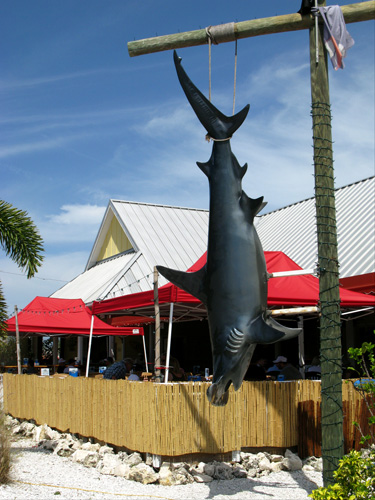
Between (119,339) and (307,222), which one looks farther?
(119,339)

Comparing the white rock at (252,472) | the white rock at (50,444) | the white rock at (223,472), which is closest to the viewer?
the white rock at (223,472)

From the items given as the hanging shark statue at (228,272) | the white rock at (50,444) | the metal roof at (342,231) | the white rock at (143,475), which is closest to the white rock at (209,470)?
the white rock at (143,475)

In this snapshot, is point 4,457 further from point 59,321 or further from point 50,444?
point 59,321

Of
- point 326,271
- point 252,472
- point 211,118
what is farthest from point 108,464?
point 211,118

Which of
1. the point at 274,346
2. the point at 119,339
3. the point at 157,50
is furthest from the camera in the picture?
the point at 119,339

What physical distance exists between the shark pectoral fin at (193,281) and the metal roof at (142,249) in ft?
40.3

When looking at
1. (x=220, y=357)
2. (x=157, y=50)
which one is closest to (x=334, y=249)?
(x=220, y=357)

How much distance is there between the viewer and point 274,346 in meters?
16.2

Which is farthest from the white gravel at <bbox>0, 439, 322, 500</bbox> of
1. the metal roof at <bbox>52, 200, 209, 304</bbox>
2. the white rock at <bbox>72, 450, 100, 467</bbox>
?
the metal roof at <bbox>52, 200, 209, 304</bbox>

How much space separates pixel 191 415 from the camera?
7855 millimetres

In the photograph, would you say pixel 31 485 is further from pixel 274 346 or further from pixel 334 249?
pixel 274 346

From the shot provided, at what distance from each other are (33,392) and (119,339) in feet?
36.4

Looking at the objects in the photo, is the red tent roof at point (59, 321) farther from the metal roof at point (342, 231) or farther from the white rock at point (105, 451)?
the white rock at point (105, 451)

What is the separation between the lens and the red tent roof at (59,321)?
14758 mm
